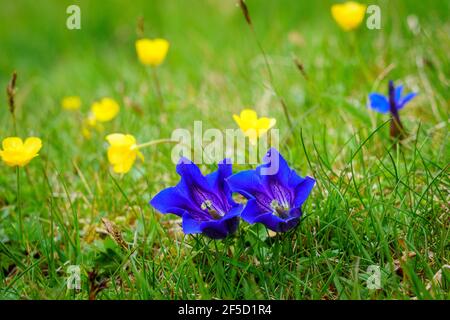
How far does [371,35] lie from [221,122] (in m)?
1.23

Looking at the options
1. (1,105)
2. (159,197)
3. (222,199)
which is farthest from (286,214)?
(1,105)

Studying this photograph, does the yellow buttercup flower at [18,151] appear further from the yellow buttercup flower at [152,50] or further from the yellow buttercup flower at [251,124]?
the yellow buttercup flower at [152,50]

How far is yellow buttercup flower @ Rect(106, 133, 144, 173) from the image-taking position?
2160 millimetres

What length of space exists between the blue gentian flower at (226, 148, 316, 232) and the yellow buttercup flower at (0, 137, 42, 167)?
78 cm

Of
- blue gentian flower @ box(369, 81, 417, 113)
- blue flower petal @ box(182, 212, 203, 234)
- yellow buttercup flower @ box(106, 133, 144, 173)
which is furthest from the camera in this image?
blue gentian flower @ box(369, 81, 417, 113)

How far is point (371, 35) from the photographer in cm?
356

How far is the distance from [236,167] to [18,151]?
2.82 ft

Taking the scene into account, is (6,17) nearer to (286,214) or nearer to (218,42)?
(218,42)

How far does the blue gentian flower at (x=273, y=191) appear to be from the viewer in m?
1.72

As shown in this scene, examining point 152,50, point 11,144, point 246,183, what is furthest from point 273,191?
point 152,50

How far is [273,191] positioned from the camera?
1.82 metres

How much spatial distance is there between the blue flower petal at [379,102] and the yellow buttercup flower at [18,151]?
52.2 inches

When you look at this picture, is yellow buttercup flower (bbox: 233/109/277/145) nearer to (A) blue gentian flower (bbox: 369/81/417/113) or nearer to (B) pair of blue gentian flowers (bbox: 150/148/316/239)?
(B) pair of blue gentian flowers (bbox: 150/148/316/239)

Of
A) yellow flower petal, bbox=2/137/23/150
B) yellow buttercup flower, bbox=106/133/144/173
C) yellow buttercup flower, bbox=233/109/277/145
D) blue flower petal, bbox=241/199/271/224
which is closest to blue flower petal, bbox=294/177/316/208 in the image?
blue flower petal, bbox=241/199/271/224
